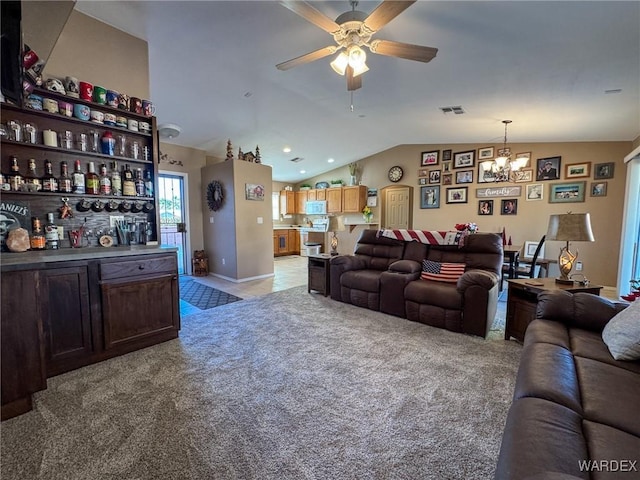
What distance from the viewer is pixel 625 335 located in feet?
4.72

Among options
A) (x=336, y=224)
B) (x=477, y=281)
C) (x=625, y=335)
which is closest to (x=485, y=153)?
(x=336, y=224)

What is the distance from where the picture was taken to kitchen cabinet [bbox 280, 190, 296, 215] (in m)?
9.17

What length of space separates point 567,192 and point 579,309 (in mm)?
4476

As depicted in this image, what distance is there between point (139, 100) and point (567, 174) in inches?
264

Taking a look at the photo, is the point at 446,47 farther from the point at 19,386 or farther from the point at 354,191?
the point at 354,191

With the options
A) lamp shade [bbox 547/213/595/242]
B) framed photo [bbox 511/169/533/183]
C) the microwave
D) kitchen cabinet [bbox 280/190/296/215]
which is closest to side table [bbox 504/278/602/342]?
lamp shade [bbox 547/213/595/242]

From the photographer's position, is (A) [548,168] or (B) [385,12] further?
(A) [548,168]

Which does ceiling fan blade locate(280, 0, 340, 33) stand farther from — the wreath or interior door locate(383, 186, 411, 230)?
interior door locate(383, 186, 411, 230)

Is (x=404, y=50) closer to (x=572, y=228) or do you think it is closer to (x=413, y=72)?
(x=413, y=72)

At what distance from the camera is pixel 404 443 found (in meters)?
1.49

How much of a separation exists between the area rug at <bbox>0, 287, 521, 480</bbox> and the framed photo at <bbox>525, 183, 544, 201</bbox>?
13.4 feet

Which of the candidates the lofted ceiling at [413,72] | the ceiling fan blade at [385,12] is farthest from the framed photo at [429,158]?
the ceiling fan blade at [385,12]

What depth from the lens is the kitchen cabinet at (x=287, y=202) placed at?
9.17m

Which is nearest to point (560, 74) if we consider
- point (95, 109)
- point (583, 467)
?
point (583, 467)
